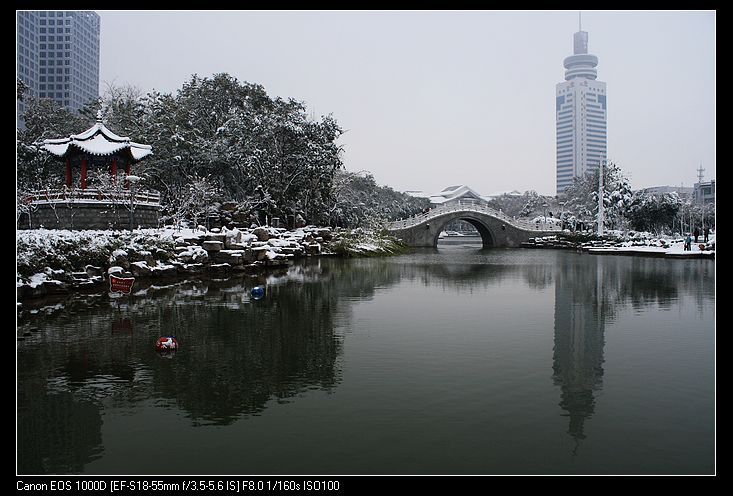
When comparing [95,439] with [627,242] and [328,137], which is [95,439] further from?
[627,242]

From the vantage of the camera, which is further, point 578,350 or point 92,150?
point 92,150

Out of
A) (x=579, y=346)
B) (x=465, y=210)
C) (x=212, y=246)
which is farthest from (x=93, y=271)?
(x=465, y=210)

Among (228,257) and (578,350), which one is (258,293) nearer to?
(228,257)

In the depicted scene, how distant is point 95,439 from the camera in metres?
5.14

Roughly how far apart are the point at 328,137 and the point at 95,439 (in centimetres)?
2888

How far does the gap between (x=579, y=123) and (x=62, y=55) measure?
106 metres

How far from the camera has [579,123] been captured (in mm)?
129250

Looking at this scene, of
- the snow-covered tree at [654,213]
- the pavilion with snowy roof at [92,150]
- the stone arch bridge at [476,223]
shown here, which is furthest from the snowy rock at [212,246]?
the snow-covered tree at [654,213]

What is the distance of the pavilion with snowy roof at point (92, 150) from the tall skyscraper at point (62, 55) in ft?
78.8

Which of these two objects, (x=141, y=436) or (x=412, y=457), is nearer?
(x=412, y=457)

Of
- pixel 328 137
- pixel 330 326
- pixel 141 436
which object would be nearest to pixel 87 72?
pixel 328 137

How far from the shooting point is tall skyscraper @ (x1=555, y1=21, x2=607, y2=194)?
128625 mm

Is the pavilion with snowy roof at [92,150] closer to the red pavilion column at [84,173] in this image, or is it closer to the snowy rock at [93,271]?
the red pavilion column at [84,173]

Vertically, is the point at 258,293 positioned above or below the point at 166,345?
above
